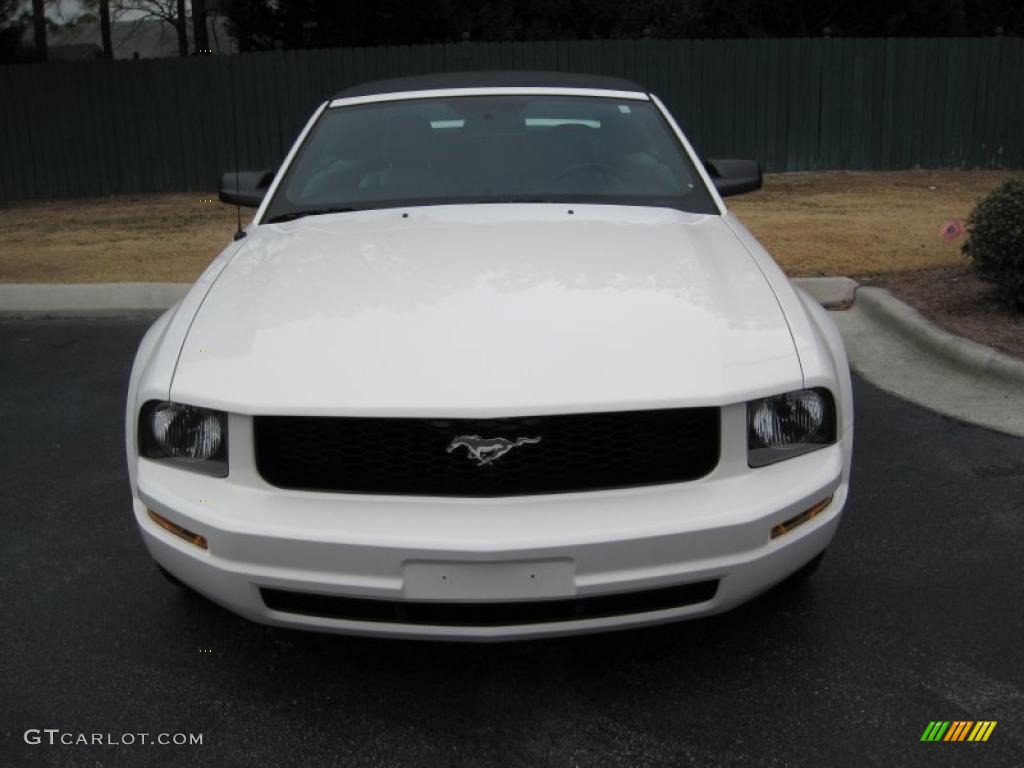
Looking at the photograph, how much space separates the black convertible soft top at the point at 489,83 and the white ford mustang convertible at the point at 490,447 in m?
1.80

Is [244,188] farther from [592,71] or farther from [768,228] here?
[592,71]

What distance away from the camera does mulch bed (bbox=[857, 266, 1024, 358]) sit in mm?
5715

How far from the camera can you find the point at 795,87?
1530 cm

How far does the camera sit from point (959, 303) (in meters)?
6.41

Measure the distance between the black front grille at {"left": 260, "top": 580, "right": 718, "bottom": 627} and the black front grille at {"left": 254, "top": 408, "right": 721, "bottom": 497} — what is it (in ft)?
0.85

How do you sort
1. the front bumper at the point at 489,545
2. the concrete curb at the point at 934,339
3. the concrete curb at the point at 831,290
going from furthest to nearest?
the concrete curb at the point at 831,290 → the concrete curb at the point at 934,339 → the front bumper at the point at 489,545

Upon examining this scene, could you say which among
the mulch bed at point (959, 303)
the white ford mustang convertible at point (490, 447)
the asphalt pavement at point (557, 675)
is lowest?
the asphalt pavement at point (557, 675)

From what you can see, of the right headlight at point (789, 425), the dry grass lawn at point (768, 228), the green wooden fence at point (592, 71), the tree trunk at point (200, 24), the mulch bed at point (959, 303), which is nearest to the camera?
the right headlight at point (789, 425)

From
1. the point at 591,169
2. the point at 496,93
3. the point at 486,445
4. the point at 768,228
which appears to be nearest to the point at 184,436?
the point at 486,445

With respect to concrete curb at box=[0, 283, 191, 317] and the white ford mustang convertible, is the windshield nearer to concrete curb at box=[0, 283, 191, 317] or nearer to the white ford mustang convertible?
the white ford mustang convertible

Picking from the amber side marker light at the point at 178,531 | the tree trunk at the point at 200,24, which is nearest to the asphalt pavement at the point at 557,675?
the amber side marker light at the point at 178,531

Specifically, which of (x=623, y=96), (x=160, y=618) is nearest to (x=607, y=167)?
(x=623, y=96)

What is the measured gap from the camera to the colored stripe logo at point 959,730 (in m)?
2.52

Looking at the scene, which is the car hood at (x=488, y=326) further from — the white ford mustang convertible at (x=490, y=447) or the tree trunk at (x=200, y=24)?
the tree trunk at (x=200, y=24)
